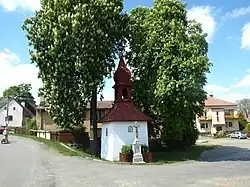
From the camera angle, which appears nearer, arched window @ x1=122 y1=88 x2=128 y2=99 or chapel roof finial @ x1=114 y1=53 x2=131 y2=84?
arched window @ x1=122 y1=88 x2=128 y2=99

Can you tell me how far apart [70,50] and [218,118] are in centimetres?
5144

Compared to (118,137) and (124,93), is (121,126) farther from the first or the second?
(124,93)

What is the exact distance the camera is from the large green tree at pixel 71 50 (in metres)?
28.6

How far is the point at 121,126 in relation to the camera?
28.3m

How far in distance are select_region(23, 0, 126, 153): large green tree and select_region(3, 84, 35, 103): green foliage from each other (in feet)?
242

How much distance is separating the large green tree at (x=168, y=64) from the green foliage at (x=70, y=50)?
387 centimetres

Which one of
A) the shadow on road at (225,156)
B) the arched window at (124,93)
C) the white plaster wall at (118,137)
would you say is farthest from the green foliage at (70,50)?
the shadow on road at (225,156)

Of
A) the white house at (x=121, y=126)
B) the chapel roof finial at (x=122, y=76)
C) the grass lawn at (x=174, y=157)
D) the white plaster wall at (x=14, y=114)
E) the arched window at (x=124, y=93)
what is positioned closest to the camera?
the white house at (x=121, y=126)

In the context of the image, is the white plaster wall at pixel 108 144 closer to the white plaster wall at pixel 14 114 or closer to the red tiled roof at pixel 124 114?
the red tiled roof at pixel 124 114

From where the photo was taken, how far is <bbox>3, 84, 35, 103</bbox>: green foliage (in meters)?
101

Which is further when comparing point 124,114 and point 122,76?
point 122,76

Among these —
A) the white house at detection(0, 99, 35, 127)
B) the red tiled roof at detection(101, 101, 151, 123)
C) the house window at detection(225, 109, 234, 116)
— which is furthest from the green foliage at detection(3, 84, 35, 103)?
the red tiled roof at detection(101, 101, 151, 123)

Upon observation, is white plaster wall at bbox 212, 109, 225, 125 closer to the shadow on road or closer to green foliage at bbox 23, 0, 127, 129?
the shadow on road

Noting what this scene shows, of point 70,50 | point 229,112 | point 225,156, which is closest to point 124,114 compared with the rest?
point 70,50
